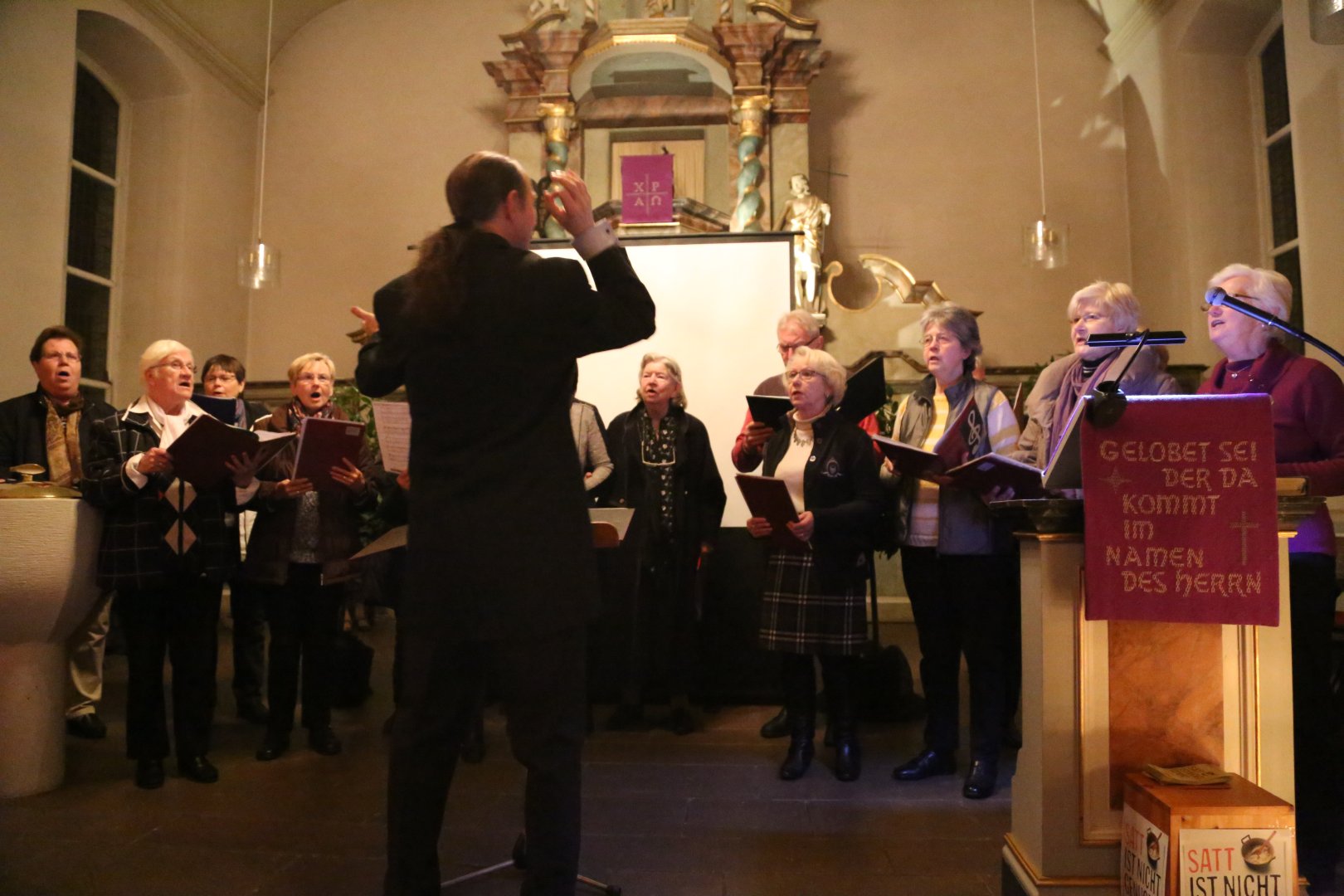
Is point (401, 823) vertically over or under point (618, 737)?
over

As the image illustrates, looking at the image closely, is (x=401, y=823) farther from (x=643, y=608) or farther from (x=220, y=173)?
(x=220, y=173)

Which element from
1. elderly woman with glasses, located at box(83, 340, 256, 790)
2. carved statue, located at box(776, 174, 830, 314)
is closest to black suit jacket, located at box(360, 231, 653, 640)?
elderly woman with glasses, located at box(83, 340, 256, 790)

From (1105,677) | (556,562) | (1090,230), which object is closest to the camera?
(556,562)

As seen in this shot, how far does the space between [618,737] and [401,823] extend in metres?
1.92

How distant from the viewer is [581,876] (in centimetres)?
198

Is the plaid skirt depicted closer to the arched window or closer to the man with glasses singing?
the man with glasses singing

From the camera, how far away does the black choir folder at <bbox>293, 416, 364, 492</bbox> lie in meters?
2.90

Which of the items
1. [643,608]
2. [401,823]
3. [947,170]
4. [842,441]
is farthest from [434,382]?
[947,170]

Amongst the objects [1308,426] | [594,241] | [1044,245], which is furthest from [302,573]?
[1044,245]

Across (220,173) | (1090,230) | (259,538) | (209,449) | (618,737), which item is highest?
(220,173)

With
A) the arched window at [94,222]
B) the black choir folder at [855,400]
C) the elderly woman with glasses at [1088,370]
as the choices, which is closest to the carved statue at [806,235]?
→ the black choir folder at [855,400]

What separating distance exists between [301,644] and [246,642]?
0.79 meters

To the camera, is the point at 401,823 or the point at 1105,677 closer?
the point at 401,823

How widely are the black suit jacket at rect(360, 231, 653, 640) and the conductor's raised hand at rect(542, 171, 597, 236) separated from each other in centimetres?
8
